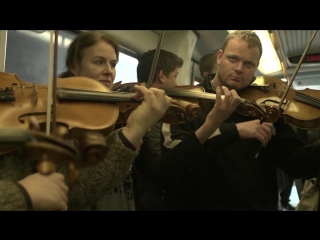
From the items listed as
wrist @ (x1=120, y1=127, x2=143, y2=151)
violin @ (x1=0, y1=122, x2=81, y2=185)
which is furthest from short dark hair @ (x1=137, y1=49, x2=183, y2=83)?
violin @ (x1=0, y1=122, x2=81, y2=185)

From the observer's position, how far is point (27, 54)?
1500mm

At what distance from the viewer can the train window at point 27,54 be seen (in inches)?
55.9

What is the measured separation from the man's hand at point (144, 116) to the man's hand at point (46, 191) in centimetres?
19

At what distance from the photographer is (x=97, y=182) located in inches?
26.2

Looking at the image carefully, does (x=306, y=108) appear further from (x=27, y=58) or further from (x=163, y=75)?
(x=27, y=58)

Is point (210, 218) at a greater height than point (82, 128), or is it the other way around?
point (82, 128)

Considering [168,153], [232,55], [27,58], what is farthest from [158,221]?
[27,58]

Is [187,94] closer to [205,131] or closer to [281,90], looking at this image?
[205,131]

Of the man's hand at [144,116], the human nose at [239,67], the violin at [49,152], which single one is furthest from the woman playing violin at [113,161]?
the human nose at [239,67]

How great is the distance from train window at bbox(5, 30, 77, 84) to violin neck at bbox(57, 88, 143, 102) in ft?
2.51

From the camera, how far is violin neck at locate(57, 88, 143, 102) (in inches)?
26.5

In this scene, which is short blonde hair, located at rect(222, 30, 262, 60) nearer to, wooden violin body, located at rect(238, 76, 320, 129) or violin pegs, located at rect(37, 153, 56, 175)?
wooden violin body, located at rect(238, 76, 320, 129)

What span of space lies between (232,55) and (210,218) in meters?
0.49

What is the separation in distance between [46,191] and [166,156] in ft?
1.13
